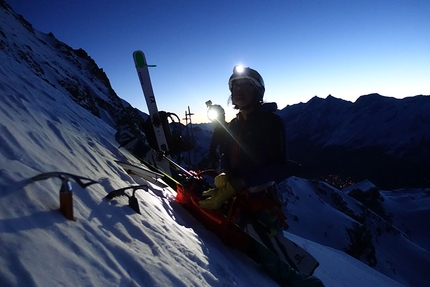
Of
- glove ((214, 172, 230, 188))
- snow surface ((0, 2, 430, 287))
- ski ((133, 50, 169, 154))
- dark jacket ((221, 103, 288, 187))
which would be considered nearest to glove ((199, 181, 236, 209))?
glove ((214, 172, 230, 188))

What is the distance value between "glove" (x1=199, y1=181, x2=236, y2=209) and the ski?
370cm

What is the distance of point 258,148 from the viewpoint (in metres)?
3.99

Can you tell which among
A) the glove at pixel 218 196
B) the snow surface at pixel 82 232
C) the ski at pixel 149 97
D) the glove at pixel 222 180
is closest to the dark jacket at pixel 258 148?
the glove at pixel 222 180

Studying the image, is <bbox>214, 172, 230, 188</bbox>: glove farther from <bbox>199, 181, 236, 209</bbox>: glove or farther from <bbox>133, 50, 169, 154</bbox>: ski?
<bbox>133, 50, 169, 154</bbox>: ski

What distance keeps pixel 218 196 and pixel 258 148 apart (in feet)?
3.26

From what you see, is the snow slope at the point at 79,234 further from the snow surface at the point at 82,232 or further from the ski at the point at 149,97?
the ski at the point at 149,97

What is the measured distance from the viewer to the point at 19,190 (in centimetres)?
180

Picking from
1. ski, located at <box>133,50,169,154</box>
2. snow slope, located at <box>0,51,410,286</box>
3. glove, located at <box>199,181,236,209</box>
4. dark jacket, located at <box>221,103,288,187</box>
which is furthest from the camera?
ski, located at <box>133,50,169,154</box>

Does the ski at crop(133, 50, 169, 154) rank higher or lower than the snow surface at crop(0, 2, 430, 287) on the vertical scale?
higher

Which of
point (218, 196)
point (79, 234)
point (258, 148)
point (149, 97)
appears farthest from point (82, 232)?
point (149, 97)

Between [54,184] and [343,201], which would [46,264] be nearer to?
[54,184]

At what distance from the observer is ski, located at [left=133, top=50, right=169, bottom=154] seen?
306 inches

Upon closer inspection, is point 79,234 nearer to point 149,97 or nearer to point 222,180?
point 222,180

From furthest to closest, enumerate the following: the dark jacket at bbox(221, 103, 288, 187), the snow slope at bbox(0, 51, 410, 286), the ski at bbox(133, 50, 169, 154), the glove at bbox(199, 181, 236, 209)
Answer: the ski at bbox(133, 50, 169, 154) < the glove at bbox(199, 181, 236, 209) < the dark jacket at bbox(221, 103, 288, 187) < the snow slope at bbox(0, 51, 410, 286)
